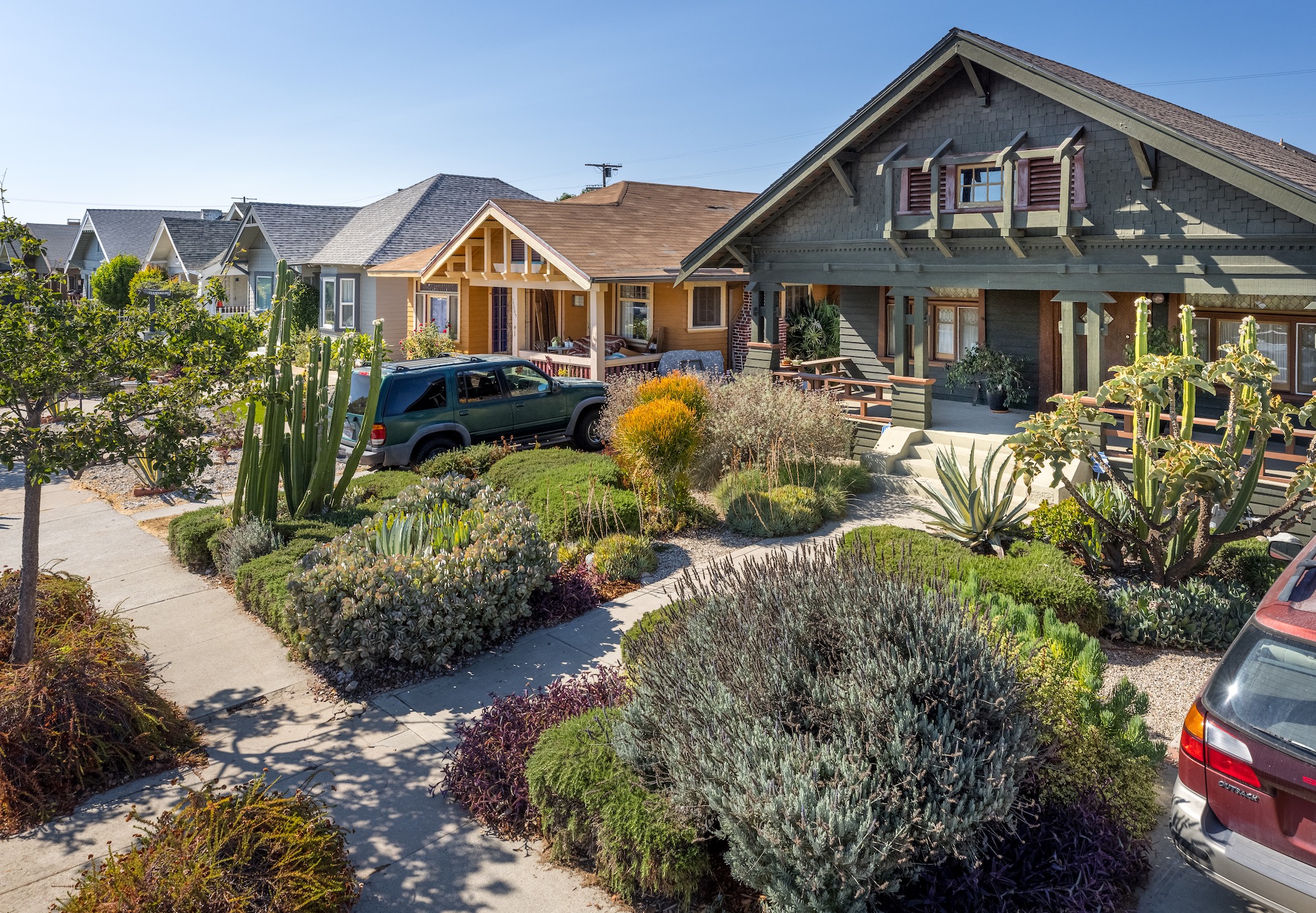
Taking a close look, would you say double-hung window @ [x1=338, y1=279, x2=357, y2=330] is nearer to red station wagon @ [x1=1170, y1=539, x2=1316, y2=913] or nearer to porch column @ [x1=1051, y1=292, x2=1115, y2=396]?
porch column @ [x1=1051, y1=292, x2=1115, y2=396]

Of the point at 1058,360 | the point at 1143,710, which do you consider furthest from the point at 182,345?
the point at 1058,360

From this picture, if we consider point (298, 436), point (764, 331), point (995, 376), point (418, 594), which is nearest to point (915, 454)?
point (995, 376)

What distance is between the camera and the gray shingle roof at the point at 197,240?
132ft

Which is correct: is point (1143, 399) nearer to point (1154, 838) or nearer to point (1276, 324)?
point (1154, 838)

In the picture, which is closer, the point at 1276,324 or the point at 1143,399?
the point at 1143,399

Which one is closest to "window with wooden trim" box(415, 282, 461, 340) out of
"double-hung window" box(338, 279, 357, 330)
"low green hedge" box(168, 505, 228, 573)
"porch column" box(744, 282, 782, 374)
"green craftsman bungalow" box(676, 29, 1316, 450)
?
"double-hung window" box(338, 279, 357, 330)

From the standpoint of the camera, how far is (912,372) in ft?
53.0

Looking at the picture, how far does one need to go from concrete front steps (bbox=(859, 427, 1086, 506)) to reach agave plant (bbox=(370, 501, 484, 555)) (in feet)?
22.1

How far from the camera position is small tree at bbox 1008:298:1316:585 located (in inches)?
320

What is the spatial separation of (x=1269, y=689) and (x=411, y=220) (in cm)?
3165

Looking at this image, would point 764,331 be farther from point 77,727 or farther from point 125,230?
point 125,230

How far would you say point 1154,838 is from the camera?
5289 millimetres

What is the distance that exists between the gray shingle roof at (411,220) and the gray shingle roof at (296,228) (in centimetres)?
57

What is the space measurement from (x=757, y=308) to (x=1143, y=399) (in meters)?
10.4
